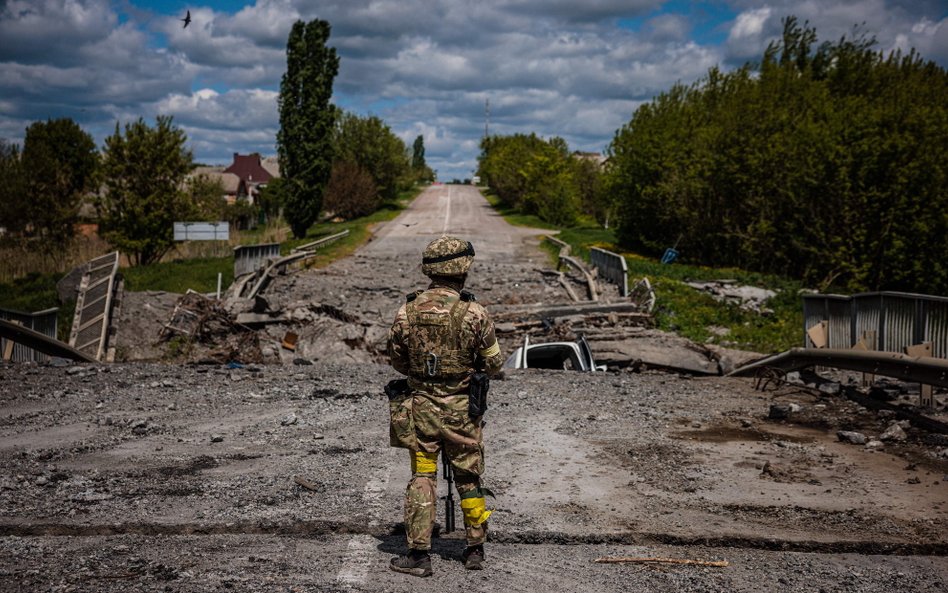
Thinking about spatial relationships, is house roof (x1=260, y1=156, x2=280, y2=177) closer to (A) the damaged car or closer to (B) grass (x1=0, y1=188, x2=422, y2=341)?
(B) grass (x1=0, y1=188, x2=422, y2=341)

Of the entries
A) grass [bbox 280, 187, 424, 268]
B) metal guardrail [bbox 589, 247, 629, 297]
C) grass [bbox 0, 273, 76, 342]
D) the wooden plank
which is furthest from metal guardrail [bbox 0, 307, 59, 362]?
grass [bbox 280, 187, 424, 268]

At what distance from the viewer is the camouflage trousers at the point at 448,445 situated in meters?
4.58

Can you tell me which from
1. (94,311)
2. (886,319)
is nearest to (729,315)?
(886,319)

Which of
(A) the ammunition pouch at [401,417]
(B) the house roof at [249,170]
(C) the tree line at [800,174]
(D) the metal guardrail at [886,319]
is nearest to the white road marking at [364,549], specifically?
(A) the ammunition pouch at [401,417]

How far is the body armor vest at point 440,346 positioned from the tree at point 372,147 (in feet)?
200

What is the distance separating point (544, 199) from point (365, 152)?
635 inches

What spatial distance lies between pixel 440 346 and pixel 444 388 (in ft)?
0.81

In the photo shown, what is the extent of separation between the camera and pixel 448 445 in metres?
4.67

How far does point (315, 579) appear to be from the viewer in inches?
170

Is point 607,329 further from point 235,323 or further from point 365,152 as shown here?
point 365,152

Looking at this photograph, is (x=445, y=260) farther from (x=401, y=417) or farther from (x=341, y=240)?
(x=341, y=240)

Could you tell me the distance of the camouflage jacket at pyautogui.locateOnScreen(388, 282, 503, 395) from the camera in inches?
184

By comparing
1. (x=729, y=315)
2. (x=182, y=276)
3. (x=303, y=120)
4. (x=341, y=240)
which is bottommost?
(x=729, y=315)

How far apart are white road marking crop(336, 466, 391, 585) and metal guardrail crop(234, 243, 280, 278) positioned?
689 inches
